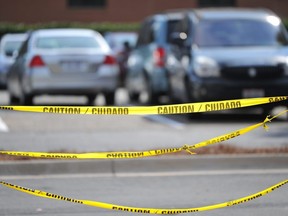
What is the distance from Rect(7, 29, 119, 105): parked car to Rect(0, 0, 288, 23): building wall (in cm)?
2320

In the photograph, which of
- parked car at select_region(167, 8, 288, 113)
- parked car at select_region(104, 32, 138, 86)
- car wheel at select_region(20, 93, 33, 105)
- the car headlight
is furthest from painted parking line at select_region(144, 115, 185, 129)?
parked car at select_region(104, 32, 138, 86)

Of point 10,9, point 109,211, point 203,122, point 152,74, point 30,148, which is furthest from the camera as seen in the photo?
point 10,9

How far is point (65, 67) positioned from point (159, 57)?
174 cm

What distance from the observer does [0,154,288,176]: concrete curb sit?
408 inches

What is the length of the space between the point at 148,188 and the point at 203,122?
6.66m

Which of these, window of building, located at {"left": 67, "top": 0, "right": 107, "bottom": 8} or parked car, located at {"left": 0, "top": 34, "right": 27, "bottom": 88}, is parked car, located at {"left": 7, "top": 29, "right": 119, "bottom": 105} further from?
window of building, located at {"left": 67, "top": 0, "right": 107, "bottom": 8}

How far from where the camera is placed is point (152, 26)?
19750mm

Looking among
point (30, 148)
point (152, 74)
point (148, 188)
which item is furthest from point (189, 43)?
point (148, 188)

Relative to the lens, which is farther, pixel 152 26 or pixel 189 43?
pixel 152 26

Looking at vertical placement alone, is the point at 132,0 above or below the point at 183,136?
above

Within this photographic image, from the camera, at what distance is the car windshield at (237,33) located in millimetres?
16422

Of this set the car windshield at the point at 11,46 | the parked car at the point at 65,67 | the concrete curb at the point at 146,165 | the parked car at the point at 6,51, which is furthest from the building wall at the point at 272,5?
the concrete curb at the point at 146,165

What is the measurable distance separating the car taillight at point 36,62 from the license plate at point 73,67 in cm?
40

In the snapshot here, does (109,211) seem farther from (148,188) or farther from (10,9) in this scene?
(10,9)
